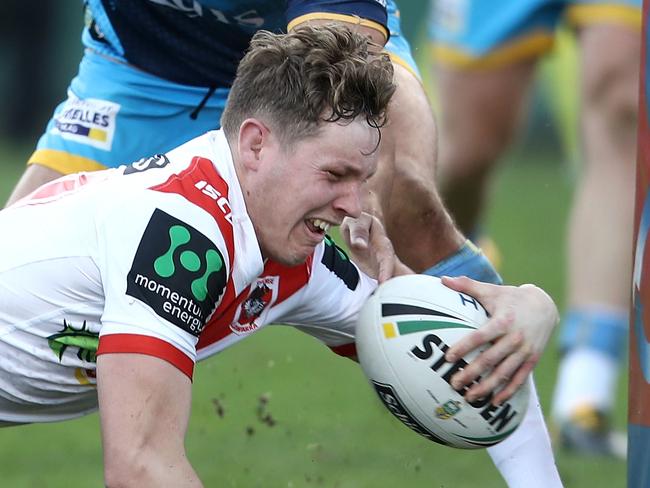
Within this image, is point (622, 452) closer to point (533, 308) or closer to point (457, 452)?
point (457, 452)

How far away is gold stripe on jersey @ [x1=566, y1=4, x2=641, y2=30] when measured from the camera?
6.21m

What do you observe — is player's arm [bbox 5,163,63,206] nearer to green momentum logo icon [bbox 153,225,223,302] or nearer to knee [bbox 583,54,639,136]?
green momentum logo icon [bbox 153,225,223,302]

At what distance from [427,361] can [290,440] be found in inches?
96.1

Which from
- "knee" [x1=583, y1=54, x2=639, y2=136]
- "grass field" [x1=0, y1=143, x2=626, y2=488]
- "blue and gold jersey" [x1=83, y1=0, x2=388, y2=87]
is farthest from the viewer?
"knee" [x1=583, y1=54, x2=639, y2=136]

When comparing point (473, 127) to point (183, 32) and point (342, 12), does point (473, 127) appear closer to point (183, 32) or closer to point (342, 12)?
point (183, 32)

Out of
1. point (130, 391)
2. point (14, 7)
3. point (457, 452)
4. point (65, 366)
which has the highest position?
point (130, 391)

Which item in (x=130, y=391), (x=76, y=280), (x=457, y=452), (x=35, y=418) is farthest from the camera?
(x=457, y=452)

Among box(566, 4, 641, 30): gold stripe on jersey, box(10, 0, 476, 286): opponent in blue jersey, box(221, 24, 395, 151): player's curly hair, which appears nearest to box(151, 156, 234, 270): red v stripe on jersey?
box(221, 24, 395, 151): player's curly hair

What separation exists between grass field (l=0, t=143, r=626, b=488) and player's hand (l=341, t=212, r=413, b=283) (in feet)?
3.14

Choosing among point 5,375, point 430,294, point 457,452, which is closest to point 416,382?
point 430,294

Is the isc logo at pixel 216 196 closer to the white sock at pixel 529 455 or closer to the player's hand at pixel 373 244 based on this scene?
the player's hand at pixel 373 244

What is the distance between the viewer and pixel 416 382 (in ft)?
11.4

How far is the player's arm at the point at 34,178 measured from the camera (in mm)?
4453

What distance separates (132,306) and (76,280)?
212 mm
